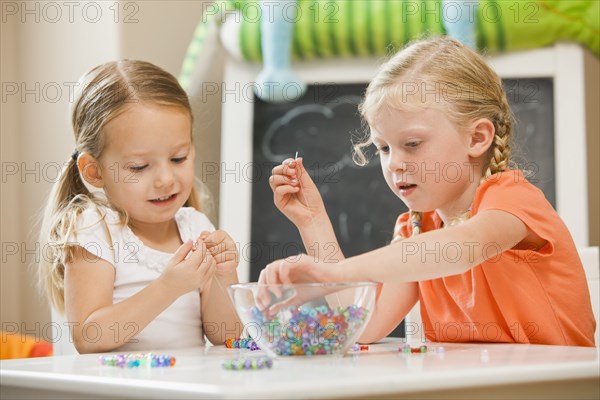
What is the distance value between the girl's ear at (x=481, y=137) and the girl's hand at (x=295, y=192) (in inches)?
9.3

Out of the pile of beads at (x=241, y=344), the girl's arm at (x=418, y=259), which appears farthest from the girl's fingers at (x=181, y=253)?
the girl's arm at (x=418, y=259)

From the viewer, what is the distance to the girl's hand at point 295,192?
1.22 meters

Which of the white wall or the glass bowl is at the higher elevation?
the white wall

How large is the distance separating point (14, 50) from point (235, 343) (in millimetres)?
1754

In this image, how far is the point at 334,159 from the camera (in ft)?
7.59

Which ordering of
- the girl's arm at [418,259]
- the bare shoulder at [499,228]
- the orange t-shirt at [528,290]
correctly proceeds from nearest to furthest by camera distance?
the girl's arm at [418,259] → the bare shoulder at [499,228] → the orange t-shirt at [528,290]

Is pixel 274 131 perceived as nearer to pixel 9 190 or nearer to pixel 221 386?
pixel 9 190

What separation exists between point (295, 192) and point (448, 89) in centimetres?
27

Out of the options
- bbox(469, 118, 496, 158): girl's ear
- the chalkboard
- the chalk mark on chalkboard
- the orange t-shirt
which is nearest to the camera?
the orange t-shirt

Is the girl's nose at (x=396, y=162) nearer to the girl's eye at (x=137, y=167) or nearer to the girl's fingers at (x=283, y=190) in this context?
the girl's fingers at (x=283, y=190)

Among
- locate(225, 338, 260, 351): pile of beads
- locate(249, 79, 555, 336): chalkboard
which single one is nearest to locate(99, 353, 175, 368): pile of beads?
locate(225, 338, 260, 351): pile of beads

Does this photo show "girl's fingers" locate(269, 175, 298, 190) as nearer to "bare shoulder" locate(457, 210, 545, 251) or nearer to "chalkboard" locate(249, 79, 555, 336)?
"bare shoulder" locate(457, 210, 545, 251)

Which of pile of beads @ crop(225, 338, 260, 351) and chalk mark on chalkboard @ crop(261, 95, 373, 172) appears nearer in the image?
pile of beads @ crop(225, 338, 260, 351)

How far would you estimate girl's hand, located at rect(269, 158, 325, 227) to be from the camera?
1222 mm
